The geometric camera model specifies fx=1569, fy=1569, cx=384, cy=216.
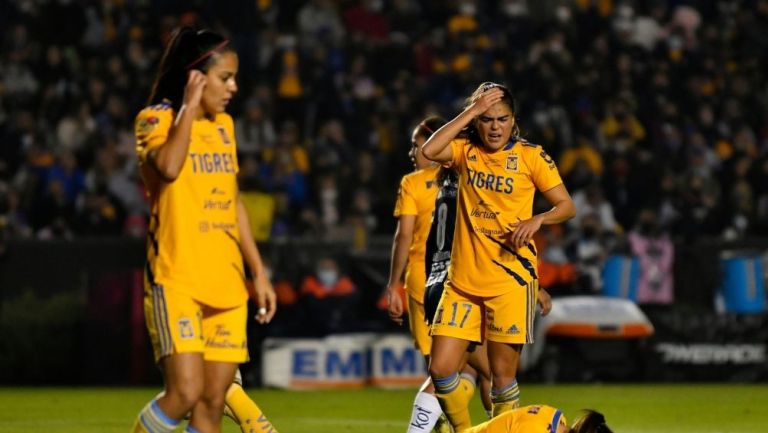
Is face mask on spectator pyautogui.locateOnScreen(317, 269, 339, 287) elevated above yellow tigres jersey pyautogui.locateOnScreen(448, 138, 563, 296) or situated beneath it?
situated beneath

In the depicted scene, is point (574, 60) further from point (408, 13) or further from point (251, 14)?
point (251, 14)

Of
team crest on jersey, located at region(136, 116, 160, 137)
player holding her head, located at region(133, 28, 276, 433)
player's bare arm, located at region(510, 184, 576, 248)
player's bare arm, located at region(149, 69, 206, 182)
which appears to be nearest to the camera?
player's bare arm, located at region(149, 69, 206, 182)

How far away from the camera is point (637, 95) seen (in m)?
23.6

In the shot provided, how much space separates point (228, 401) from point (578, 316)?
1011 centimetres

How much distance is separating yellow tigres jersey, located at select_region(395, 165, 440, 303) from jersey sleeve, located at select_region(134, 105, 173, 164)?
334 cm

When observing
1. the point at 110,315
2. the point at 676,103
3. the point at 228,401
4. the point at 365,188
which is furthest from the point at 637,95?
the point at 228,401


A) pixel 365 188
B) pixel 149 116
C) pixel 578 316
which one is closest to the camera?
pixel 149 116

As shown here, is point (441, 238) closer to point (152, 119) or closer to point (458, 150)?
point (458, 150)

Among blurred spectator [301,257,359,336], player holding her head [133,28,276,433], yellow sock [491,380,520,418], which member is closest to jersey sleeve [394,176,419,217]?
yellow sock [491,380,520,418]

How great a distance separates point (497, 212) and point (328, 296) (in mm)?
9475

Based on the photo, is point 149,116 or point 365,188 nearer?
point 149,116

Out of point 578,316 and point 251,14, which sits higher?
point 251,14

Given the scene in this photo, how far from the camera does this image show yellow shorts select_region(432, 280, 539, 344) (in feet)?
28.3

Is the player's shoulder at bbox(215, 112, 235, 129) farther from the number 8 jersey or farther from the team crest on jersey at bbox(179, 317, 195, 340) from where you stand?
the number 8 jersey
